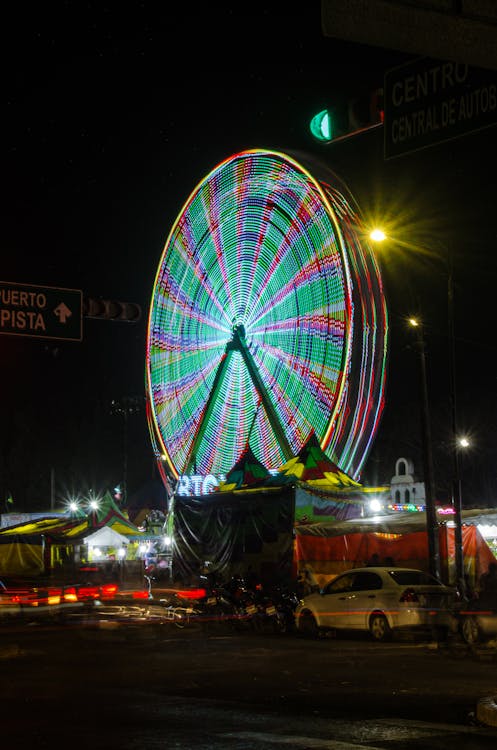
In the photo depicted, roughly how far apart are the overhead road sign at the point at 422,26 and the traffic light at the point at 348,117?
6.57ft

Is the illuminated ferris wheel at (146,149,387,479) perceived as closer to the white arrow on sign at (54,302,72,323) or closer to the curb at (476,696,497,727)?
the white arrow on sign at (54,302,72,323)

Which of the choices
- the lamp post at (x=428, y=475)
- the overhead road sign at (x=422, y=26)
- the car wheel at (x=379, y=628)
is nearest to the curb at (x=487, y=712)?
the overhead road sign at (x=422, y=26)

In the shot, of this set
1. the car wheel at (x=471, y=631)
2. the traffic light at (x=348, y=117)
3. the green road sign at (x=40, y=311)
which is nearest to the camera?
the traffic light at (x=348, y=117)

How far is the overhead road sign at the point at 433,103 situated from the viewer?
7.34 m

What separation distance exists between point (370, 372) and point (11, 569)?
2718 centimetres

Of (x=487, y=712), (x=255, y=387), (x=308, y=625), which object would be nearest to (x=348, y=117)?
(x=487, y=712)

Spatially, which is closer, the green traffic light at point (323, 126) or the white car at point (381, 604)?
the green traffic light at point (323, 126)

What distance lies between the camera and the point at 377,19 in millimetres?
5938

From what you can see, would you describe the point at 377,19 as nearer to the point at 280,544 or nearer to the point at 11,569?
the point at 280,544

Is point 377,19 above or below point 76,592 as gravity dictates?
above

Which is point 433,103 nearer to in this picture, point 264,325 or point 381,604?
point 381,604

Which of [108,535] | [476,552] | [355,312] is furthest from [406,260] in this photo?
[108,535]

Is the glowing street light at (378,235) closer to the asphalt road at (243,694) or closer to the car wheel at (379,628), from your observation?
the car wheel at (379,628)

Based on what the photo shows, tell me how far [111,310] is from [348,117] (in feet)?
38.6
